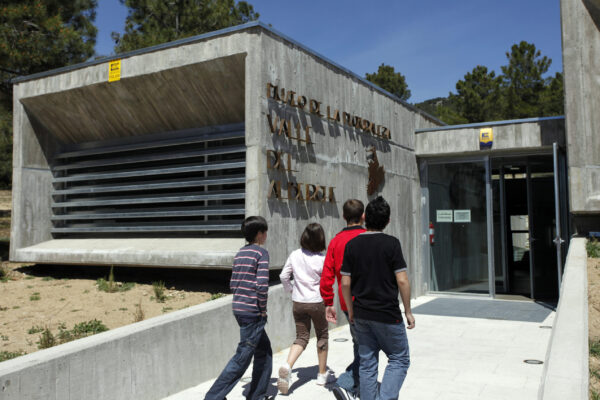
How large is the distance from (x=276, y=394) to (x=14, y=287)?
5428 millimetres

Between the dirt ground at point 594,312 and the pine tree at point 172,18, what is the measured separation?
14.3 m

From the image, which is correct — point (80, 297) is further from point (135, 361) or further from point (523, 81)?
point (523, 81)

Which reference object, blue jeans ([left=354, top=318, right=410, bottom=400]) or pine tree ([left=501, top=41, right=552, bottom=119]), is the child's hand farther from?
pine tree ([left=501, top=41, right=552, bottom=119])

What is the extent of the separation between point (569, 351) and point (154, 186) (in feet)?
22.4

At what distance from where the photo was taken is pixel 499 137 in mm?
11117

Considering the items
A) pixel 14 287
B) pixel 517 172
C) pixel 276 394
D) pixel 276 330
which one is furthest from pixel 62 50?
pixel 517 172

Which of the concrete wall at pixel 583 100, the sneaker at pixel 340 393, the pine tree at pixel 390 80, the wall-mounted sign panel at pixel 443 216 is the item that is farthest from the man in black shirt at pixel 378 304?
the pine tree at pixel 390 80

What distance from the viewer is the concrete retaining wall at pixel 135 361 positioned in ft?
12.8

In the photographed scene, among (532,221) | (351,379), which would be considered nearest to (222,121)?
(351,379)

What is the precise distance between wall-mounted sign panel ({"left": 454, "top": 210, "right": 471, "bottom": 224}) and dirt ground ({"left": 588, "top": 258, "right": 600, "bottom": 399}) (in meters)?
3.91

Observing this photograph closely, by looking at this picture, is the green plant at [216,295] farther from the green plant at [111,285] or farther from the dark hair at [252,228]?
the dark hair at [252,228]

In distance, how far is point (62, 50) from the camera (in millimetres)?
12125

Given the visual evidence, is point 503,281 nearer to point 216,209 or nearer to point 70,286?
point 216,209

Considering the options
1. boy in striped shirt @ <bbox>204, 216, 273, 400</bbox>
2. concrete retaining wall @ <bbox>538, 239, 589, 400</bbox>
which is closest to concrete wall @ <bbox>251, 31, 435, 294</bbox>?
boy in striped shirt @ <bbox>204, 216, 273, 400</bbox>
